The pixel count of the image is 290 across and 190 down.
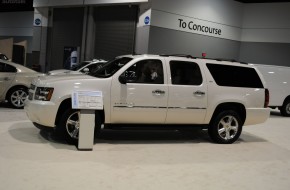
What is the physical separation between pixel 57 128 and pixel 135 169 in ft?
6.67

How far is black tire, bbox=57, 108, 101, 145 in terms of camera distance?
6.86 metres

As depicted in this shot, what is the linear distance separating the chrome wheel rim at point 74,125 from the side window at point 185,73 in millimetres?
2133

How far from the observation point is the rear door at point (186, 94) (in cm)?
760

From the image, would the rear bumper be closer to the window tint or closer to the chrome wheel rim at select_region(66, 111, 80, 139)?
the chrome wheel rim at select_region(66, 111, 80, 139)

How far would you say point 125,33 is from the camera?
57.3ft

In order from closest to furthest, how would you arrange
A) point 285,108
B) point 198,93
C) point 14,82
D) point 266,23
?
point 198,93, point 14,82, point 285,108, point 266,23

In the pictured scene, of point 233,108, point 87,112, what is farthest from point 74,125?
point 233,108

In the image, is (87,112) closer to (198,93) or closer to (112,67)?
(112,67)

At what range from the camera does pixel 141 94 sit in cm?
727

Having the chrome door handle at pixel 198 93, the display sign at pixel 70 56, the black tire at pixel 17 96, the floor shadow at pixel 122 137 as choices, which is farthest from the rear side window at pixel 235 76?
the display sign at pixel 70 56

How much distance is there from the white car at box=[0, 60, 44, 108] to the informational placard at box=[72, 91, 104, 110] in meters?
4.85

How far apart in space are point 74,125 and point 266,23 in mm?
15806

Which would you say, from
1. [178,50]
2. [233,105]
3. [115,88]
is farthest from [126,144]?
[178,50]

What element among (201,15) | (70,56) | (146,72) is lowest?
(146,72)
